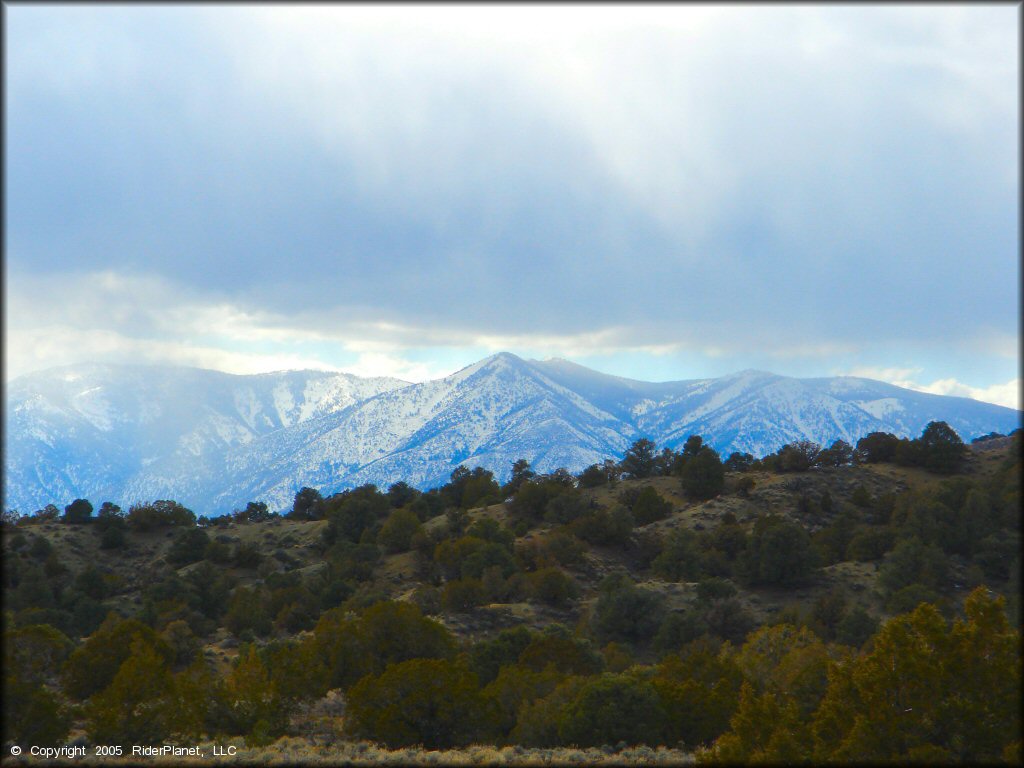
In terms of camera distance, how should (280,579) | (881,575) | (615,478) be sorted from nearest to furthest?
(881,575)
(280,579)
(615,478)

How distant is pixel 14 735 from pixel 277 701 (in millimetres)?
9385

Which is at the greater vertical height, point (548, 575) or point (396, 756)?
point (396, 756)

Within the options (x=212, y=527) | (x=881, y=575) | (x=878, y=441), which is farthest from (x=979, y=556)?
(x=212, y=527)

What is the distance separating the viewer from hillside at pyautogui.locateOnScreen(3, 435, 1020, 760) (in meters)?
37.9

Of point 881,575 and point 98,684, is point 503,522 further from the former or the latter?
point 98,684

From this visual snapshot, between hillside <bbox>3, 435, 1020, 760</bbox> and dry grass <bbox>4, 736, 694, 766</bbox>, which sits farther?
hillside <bbox>3, 435, 1020, 760</bbox>

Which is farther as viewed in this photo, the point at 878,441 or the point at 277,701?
the point at 878,441

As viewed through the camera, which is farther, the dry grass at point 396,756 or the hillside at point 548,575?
the hillside at point 548,575

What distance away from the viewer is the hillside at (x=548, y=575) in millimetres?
37875

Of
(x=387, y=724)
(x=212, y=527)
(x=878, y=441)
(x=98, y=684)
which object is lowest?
(x=212, y=527)

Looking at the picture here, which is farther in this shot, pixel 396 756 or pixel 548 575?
pixel 548 575

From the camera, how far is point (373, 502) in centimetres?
8756

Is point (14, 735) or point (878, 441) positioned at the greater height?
point (878, 441)

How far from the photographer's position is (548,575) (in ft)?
189
